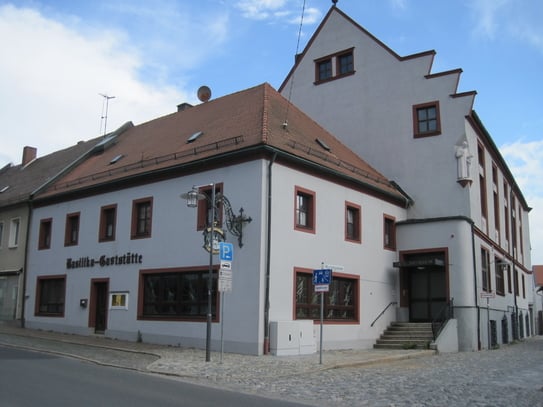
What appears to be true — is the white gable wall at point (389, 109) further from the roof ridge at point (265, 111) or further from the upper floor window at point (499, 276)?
the upper floor window at point (499, 276)

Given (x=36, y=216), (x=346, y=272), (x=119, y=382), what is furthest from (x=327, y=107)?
(x=119, y=382)

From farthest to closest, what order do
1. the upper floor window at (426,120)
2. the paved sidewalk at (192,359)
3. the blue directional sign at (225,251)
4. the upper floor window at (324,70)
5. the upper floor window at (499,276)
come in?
the upper floor window at (324,70) → the upper floor window at (499,276) → the upper floor window at (426,120) → the blue directional sign at (225,251) → the paved sidewalk at (192,359)

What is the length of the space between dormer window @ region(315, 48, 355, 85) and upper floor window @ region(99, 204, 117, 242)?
13117mm

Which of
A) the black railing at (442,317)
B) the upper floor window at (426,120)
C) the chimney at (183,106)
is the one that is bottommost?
the black railing at (442,317)

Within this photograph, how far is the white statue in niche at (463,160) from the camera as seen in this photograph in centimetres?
2592

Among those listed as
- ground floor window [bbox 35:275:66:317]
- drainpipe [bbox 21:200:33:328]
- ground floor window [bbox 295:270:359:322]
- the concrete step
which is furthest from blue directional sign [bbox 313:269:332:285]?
drainpipe [bbox 21:200:33:328]

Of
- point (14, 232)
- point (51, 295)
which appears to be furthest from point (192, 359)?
point (14, 232)

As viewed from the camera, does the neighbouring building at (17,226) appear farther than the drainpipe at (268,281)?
Yes

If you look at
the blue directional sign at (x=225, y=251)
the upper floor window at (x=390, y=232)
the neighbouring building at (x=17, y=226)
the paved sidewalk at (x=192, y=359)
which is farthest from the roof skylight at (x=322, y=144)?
the neighbouring building at (x=17, y=226)

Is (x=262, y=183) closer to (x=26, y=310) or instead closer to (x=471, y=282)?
(x=471, y=282)

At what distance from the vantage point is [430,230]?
83.8ft

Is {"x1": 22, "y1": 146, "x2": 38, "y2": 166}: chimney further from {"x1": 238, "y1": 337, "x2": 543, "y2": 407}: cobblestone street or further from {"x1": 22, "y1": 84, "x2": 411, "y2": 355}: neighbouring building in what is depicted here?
{"x1": 238, "y1": 337, "x2": 543, "y2": 407}: cobblestone street

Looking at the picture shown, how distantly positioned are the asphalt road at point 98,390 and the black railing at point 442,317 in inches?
525

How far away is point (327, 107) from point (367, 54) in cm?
331
